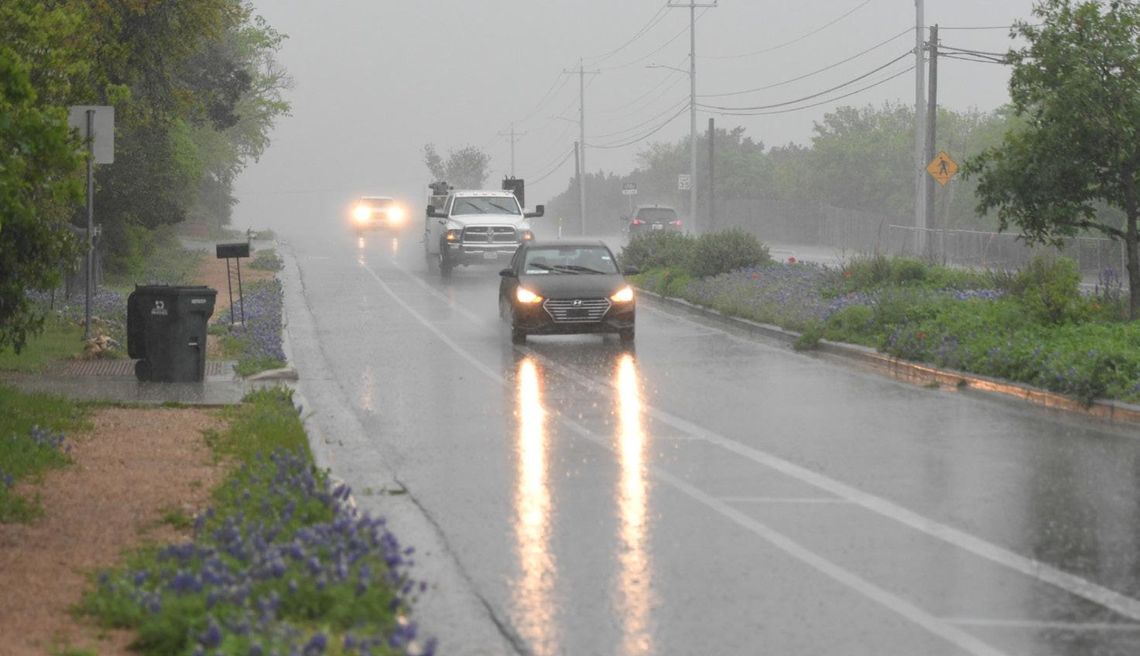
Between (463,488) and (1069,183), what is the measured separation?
36.4ft

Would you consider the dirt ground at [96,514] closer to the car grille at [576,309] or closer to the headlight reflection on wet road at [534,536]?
the headlight reflection on wet road at [534,536]

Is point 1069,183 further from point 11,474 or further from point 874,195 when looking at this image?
point 874,195

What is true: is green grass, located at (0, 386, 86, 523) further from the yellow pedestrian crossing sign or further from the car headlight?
the yellow pedestrian crossing sign

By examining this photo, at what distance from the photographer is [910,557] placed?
8.70 metres

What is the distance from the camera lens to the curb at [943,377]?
14.9 meters

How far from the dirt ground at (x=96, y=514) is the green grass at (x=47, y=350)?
10.9ft

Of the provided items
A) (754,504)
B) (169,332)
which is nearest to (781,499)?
(754,504)

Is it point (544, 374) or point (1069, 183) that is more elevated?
point (1069, 183)

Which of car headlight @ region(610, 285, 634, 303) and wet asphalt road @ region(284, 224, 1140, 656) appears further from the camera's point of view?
car headlight @ region(610, 285, 634, 303)

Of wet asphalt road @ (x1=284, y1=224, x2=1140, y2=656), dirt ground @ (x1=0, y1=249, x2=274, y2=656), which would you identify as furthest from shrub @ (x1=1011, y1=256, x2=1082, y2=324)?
dirt ground @ (x1=0, y1=249, x2=274, y2=656)

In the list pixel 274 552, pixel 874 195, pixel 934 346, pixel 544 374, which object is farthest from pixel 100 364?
pixel 874 195

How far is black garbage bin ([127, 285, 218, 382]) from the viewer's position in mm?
16469

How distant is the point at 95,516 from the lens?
9.16 metres

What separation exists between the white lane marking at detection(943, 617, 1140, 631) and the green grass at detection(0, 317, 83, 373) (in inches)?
427
